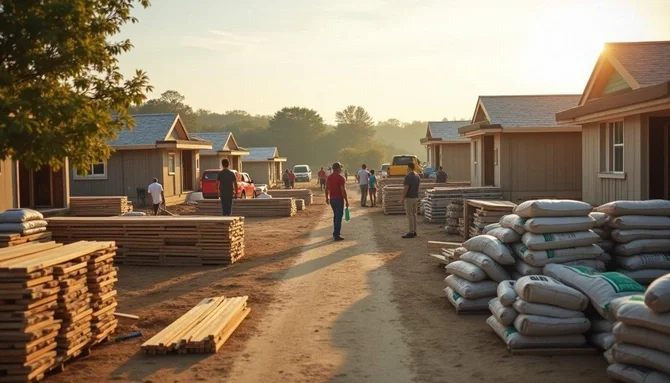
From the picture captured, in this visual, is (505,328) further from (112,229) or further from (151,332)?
(112,229)

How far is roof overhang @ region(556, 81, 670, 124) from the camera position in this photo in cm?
1175

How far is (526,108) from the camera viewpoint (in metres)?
26.1

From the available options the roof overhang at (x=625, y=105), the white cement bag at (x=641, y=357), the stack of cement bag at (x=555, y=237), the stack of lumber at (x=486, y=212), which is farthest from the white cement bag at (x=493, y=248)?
the stack of lumber at (x=486, y=212)

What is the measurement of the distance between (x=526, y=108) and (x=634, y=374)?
69.6 ft

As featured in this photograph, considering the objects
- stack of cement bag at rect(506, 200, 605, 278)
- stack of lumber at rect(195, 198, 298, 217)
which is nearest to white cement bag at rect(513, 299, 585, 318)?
stack of cement bag at rect(506, 200, 605, 278)

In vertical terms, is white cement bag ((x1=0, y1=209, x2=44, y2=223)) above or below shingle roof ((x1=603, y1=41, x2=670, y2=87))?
below

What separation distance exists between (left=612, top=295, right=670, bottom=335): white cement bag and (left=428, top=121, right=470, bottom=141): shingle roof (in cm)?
3354

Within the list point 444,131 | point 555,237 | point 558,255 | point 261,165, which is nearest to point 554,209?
point 555,237

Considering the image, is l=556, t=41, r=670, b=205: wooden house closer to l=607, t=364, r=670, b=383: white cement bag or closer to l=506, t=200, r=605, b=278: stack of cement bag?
l=506, t=200, r=605, b=278: stack of cement bag

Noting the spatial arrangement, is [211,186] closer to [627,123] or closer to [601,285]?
[627,123]

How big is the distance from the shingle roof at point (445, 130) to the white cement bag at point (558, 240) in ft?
102

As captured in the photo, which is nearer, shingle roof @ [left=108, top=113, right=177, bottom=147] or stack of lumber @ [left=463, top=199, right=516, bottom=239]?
stack of lumber @ [left=463, top=199, right=516, bottom=239]

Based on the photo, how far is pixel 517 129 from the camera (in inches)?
931

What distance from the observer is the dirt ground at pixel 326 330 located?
6855mm
